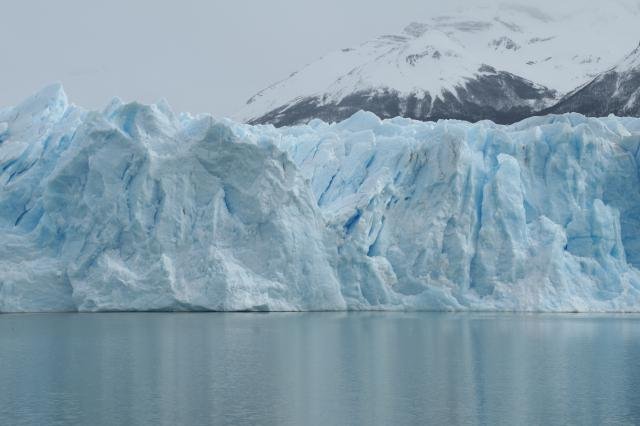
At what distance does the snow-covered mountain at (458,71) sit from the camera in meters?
69.4

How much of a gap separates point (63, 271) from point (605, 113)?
38.8 metres

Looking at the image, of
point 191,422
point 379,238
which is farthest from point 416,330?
point 191,422

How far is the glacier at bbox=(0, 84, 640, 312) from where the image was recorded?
90.7 feet

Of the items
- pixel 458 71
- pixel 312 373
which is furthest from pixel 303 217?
pixel 458 71

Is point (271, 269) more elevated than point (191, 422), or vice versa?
point (271, 269)

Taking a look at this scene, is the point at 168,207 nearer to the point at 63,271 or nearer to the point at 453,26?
the point at 63,271

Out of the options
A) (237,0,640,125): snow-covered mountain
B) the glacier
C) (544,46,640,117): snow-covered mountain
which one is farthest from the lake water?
(237,0,640,125): snow-covered mountain

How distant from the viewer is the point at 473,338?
70.8 ft

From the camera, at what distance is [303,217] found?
95.6 ft

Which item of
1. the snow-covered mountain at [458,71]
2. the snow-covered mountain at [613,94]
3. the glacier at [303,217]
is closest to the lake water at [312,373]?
the glacier at [303,217]

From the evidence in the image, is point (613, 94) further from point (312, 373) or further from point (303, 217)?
point (312, 373)

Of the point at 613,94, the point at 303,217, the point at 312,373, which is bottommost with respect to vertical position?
the point at 312,373

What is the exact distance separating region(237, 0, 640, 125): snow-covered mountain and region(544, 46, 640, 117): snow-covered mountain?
20.1ft

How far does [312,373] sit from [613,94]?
4722cm
